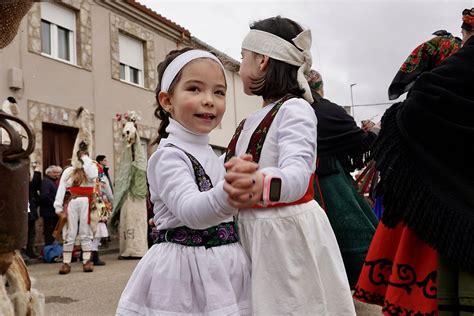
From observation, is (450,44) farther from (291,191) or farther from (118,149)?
(118,149)

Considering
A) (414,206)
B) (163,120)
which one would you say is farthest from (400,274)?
(163,120)

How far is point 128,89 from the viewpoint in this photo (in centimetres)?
1323

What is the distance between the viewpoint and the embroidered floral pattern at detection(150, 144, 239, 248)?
5.52 feet

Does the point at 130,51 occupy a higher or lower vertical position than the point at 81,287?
higher

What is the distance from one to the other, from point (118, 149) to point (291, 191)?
11.4m

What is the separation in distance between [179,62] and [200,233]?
582 mm

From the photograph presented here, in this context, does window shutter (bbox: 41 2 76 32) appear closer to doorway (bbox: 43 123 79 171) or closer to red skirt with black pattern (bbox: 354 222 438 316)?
doorway (bbox: 43 123 79 171)

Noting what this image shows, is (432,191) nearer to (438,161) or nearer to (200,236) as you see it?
(438,161)

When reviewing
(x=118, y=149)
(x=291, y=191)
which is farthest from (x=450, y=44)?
(x=118, y=149)

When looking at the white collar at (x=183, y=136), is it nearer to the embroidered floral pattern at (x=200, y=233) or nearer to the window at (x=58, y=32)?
the embroidered floral pattern at (x=200, y=233)

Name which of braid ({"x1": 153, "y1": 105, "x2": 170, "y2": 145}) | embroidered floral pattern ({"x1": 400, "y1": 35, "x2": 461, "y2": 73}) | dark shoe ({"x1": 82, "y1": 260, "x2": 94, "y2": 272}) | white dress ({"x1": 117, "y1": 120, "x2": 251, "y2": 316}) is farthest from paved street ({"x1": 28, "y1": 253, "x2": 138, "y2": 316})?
embroidered floral pattern ({"x1": 400, "y1": 35, "x2": 461, "y2": 73})

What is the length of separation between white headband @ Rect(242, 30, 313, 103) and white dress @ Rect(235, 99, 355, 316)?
8.8 inches

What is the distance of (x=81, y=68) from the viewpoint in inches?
463

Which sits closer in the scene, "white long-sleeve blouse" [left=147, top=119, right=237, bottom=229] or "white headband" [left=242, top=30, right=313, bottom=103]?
"white long-sleeve blouse" [left=147, top=119, right=237, bottom=229]
